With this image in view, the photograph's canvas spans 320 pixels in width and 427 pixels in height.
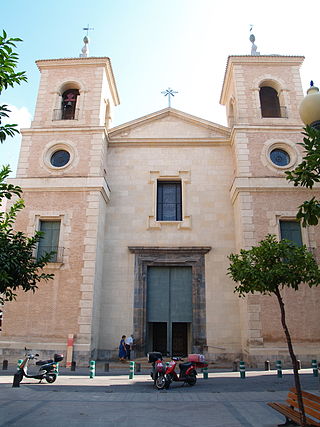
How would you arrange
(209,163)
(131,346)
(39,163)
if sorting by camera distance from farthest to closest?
1. (209,163)
2. (39,163)
3. (131,346)

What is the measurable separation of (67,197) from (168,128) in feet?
21.9

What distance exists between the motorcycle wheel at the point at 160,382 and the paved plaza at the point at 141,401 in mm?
214

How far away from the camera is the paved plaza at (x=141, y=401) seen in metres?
6.78

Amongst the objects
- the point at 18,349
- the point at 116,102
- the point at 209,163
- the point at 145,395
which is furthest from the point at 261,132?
the point at 18,349

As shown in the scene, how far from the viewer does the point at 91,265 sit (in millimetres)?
14961

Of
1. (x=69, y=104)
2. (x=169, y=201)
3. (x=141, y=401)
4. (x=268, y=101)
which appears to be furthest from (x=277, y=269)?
(x=69, y=104)

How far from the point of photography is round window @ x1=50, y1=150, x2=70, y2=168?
56.6 ft

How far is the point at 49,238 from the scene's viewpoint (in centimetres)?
1582

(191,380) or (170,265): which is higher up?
(170,265)

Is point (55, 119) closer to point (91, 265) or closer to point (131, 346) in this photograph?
point (91, 265)

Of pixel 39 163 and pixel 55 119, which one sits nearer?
pixel 39 163

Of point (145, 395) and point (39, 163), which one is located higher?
point (39, 163)

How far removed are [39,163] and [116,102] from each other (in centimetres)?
774

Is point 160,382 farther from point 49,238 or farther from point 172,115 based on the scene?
→ point 172,115
